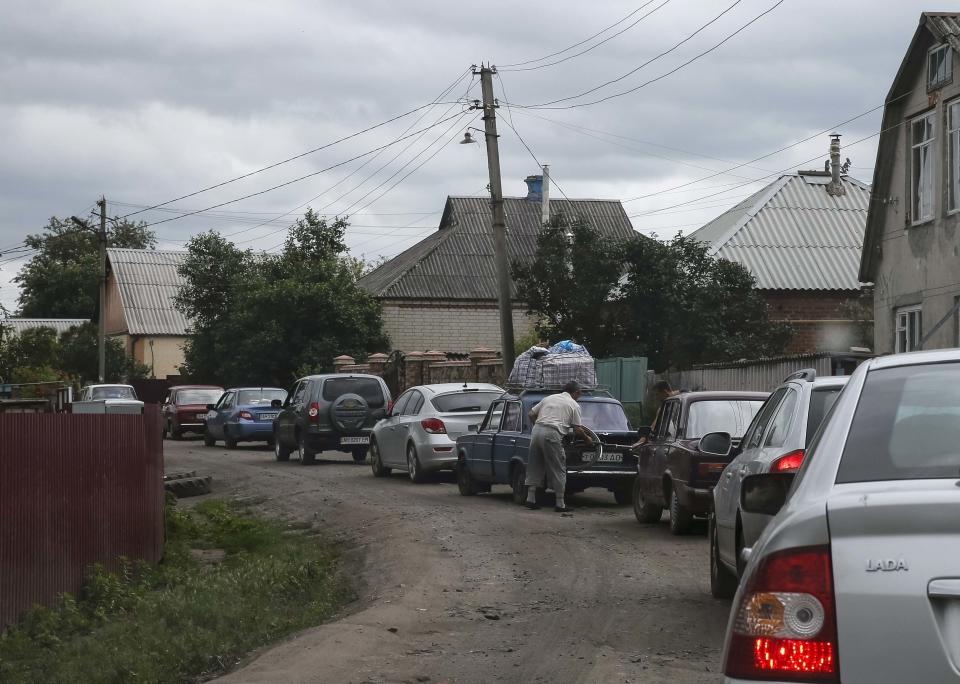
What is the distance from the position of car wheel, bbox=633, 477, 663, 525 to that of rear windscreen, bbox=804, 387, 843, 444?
5.99 meters

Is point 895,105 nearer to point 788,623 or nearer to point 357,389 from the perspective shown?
point 357,389

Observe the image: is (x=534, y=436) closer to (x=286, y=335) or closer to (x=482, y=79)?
(x=482, y=79)

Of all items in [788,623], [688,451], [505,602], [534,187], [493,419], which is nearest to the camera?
[788,623]

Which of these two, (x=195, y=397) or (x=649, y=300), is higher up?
(x=649, y=300)

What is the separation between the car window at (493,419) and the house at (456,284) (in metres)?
29.3

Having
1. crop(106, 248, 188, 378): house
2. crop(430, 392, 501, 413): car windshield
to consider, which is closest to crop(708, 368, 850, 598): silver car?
crop(430, 392, 501, 413): car windshield

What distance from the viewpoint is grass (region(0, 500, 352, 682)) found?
355 inches

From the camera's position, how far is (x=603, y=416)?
1775 cm

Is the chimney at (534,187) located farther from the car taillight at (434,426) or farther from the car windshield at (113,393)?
the car taillight at (434,426)

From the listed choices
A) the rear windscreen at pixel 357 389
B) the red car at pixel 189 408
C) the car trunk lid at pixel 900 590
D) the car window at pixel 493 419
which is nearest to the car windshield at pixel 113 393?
the red car at pixel 189 408

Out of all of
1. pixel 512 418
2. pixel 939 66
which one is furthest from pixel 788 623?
pixel 939 66

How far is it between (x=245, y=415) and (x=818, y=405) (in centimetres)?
2623

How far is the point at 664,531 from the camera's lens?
47.8ft

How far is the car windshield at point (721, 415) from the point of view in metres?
13.8
